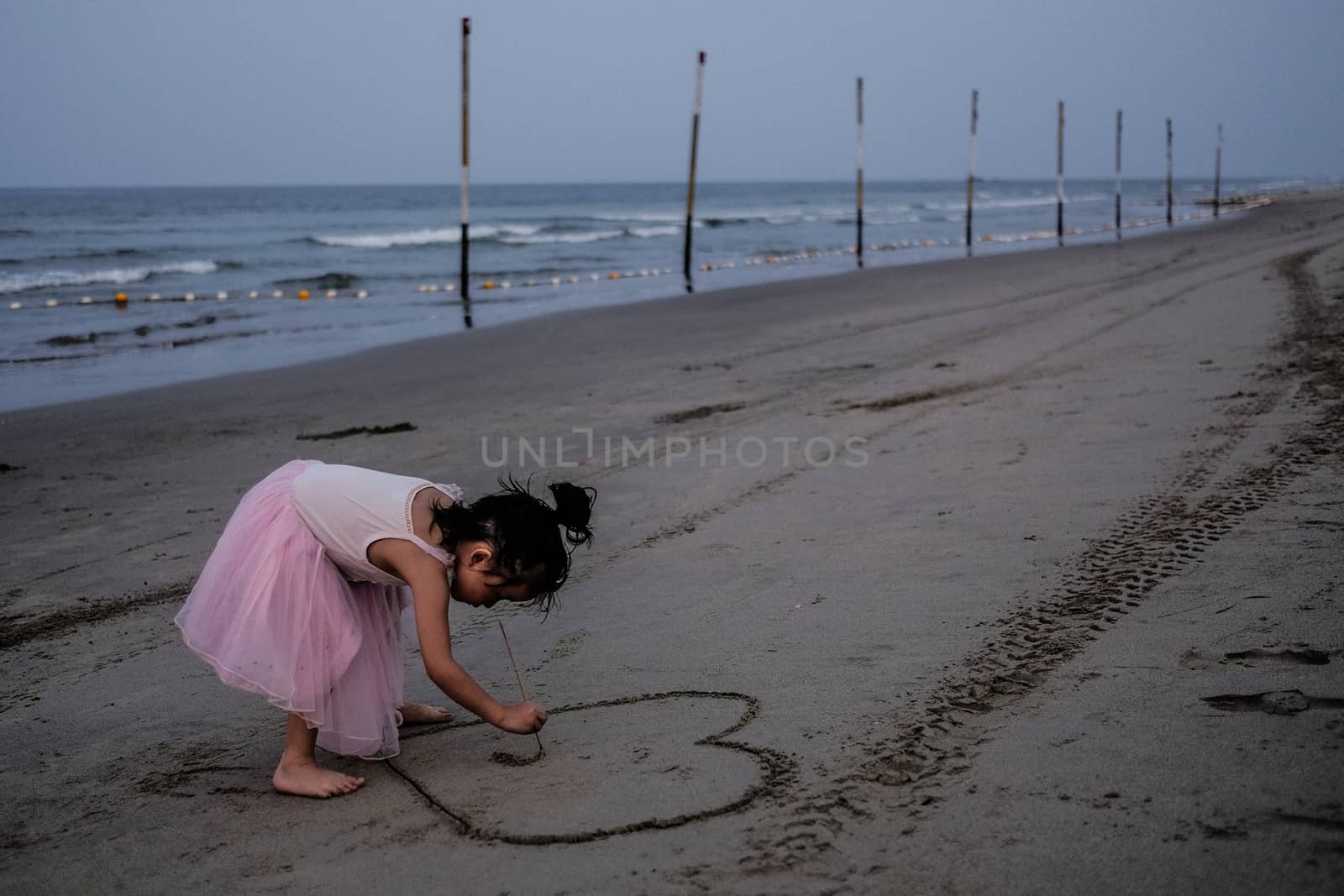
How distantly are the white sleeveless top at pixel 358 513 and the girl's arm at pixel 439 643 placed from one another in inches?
1.2

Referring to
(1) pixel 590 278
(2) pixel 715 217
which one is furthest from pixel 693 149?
(2) pixel 715 217

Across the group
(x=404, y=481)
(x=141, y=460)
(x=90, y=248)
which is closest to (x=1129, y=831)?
(x=404, y=481)

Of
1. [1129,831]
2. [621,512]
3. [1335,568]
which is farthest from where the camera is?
[621,512]

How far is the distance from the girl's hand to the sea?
885 centimetres

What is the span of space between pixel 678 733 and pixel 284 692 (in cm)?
103

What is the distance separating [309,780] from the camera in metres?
2.87

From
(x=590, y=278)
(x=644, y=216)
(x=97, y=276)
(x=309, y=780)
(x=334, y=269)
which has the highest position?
(x=644, y=216)

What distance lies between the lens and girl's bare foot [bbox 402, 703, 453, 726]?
10.9 ft

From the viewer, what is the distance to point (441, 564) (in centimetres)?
282

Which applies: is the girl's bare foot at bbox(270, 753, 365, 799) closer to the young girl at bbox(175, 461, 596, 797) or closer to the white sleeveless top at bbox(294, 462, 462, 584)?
the young girl at bbox(175, 461, 596, 797)

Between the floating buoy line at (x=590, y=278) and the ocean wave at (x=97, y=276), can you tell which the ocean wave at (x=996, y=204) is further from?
the ocean wave at (x=97, y=276)

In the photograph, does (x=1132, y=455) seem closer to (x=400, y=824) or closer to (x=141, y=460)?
(x=400, y=824)

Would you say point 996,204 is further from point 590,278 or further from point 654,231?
point 590,278

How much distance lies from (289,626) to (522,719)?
25.5 inches
